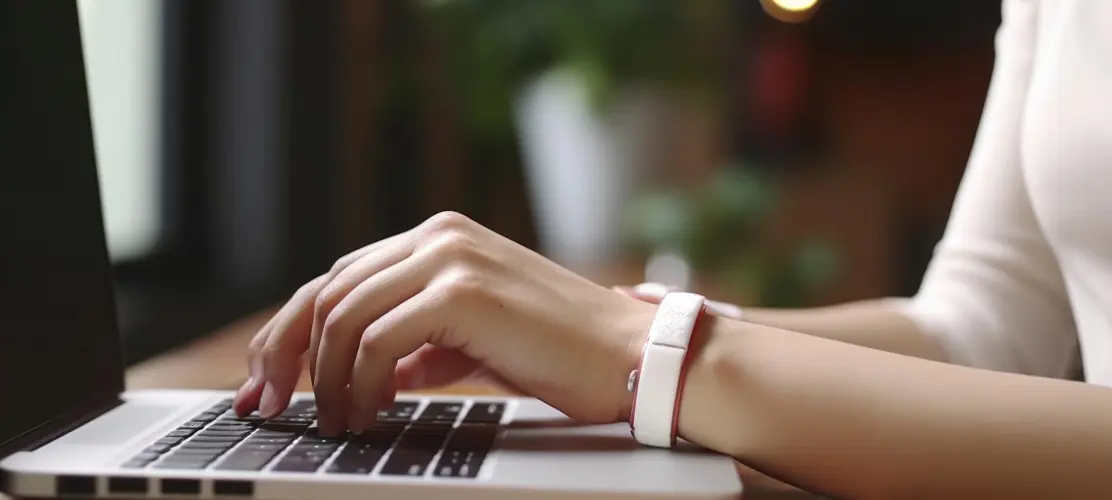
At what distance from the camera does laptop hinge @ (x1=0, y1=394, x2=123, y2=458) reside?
458mm

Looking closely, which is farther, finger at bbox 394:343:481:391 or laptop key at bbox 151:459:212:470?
finger at bbox 394:343:481:391

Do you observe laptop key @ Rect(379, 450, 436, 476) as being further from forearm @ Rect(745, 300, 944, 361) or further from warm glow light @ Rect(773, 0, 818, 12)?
warm glow light @ Rect(773, 0, 818, 12)

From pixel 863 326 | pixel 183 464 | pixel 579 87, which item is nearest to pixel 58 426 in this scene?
pixel 183 464

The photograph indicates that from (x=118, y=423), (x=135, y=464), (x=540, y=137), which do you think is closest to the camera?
(x=135, y=464)

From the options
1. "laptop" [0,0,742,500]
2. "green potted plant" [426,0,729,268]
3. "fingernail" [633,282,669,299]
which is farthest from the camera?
"green potted plant" [426,0,729,268]

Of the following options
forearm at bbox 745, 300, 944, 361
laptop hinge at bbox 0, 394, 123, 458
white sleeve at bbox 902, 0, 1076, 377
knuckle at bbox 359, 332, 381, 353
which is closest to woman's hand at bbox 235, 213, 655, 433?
knuckle at bbox 359, 332, 381, 353

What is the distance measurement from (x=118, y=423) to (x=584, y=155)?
1.78 meters

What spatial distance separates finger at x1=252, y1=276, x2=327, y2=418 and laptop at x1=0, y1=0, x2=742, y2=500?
0.01 metres

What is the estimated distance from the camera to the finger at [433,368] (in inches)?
23.2

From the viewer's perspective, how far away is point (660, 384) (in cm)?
47

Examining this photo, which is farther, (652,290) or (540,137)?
(540,137)

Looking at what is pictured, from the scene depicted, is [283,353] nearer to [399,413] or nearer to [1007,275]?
[399,413]

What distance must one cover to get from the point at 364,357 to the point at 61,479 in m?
0.14

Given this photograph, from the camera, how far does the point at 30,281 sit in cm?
53
